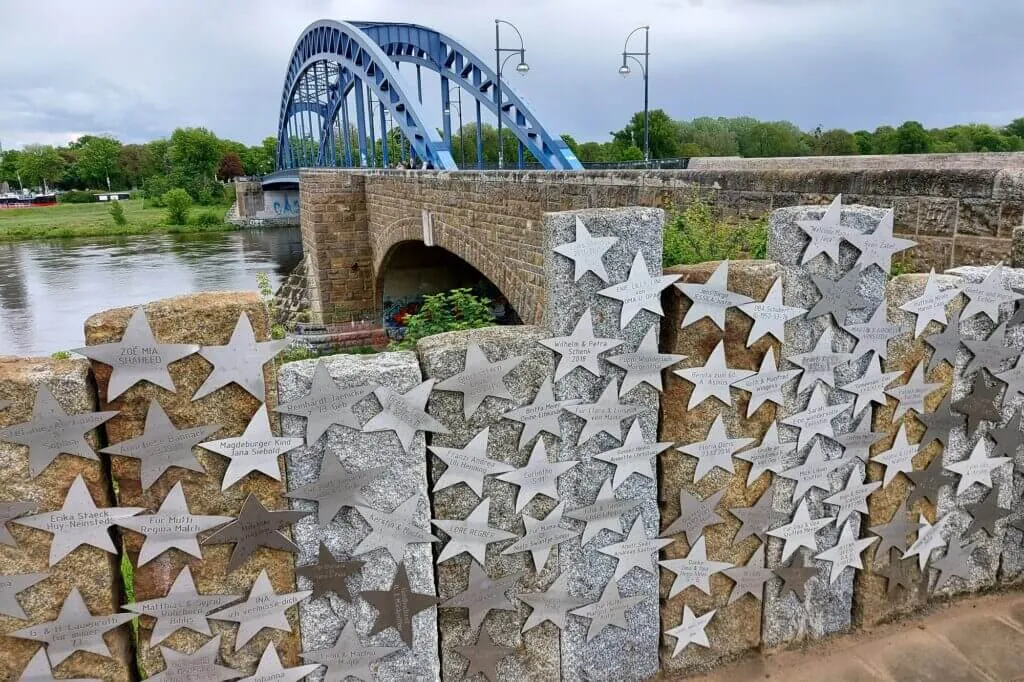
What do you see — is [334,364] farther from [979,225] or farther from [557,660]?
[979,225]

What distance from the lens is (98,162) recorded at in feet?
289

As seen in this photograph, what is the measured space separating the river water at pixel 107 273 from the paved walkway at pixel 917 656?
15040 millimetres

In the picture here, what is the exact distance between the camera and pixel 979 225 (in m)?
3.63

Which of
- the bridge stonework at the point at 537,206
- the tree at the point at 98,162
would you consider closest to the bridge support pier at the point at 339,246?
the bridge stonework at the point at 537,206

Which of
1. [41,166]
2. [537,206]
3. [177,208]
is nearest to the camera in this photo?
[537,206]

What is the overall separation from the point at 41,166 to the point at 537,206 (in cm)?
9978

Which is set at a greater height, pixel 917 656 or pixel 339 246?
pixel 339 246

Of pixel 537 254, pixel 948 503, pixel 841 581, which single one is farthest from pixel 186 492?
pixel 537 254

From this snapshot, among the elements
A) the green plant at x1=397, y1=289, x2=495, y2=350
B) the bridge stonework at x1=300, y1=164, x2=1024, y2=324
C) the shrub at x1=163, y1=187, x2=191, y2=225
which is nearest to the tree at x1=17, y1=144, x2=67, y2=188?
the shrub at x1=163, y1=187, x2=191, y2=225

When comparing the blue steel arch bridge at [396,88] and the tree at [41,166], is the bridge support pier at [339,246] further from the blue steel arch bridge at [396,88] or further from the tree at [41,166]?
the tree at [41,166]

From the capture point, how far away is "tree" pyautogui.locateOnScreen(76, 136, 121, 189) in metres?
87.8

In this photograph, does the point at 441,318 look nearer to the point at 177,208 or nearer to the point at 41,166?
the point at 177,208

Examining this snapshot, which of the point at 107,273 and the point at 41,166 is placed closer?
the point at 107,273

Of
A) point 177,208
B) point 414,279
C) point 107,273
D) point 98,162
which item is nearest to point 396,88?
point 414,279
